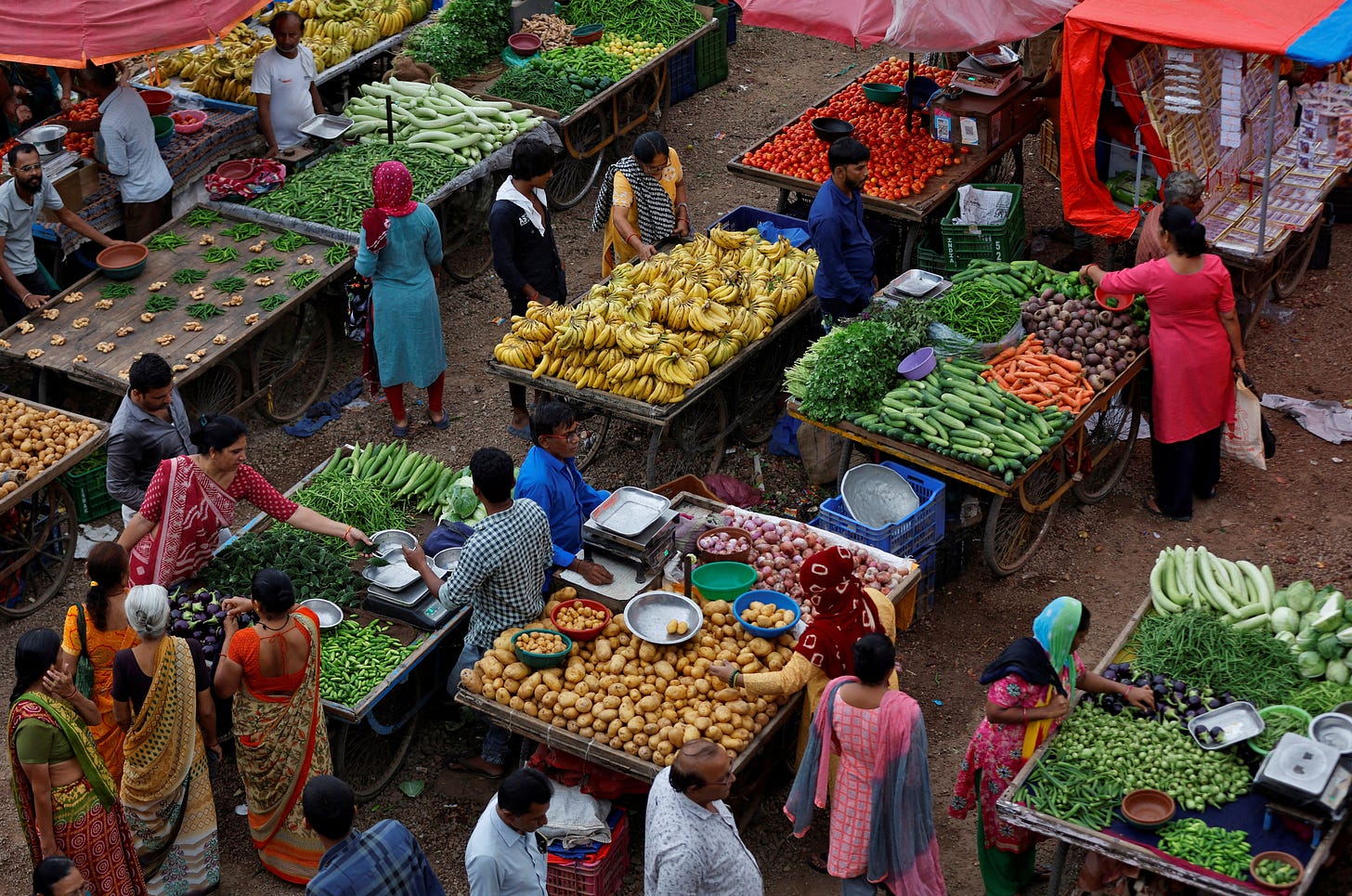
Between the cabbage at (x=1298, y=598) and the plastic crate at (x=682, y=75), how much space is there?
858cm

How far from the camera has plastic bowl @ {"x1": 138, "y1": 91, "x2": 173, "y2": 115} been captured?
37.0 ft

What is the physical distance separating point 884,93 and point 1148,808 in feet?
22.8

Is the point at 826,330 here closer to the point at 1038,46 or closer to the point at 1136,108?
the point at 1136,108

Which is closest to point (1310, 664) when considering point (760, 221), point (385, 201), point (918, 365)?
point (918, 365)

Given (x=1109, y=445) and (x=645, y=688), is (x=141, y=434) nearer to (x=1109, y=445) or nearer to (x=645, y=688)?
(x=645, y=688)

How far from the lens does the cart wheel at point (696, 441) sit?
8922 mm

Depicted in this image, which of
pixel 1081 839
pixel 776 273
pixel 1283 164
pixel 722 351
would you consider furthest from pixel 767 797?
pixel 1283 164

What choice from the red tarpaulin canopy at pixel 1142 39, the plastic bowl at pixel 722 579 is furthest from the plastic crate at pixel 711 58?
the plastic bowl at pixel 722 579

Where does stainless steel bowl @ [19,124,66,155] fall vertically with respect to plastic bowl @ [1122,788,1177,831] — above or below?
above

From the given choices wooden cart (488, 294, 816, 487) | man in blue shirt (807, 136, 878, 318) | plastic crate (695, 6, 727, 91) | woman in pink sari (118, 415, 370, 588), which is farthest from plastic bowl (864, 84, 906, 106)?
woman in pink sari (118, 415, 370, 588)

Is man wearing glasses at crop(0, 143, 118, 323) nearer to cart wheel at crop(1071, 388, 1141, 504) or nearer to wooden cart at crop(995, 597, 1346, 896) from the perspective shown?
cart wheel at crop(1071, 388, 1141, 504)

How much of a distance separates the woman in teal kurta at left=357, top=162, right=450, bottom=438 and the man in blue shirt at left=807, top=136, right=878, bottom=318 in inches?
98.9

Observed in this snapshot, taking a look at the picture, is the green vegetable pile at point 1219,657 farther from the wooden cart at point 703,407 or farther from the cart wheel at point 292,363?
the cart wheel at point 292,363

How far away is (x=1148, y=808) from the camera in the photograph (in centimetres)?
558
